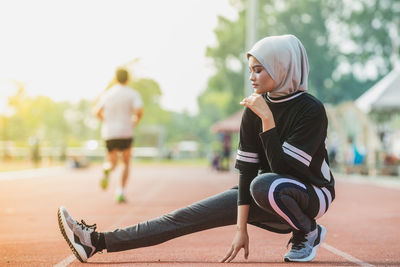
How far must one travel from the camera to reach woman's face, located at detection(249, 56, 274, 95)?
13.5 ft

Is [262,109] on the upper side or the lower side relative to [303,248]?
upper

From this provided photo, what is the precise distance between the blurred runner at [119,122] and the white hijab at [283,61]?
21.9 feet

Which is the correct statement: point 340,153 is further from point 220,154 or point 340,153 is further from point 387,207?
point 387,207

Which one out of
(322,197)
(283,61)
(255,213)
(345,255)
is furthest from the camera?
(345,255)

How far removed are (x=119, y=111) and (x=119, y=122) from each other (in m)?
0.18

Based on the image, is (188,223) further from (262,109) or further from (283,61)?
(283,61)

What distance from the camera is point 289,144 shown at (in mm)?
4102

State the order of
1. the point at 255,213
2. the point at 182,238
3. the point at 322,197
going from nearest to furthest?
the point at 322,197 → the point at 255,213 → the point at 182,238

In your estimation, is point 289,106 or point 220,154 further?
point 220,154

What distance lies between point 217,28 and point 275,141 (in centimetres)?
5350

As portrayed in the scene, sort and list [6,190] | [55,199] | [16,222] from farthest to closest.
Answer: [6,190]
[55,199]
[16,222]

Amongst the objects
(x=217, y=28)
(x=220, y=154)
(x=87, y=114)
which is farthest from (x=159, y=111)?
(x=220, y=154)

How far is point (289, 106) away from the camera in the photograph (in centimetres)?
423

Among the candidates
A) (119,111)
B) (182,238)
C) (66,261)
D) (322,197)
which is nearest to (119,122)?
(119,111)
